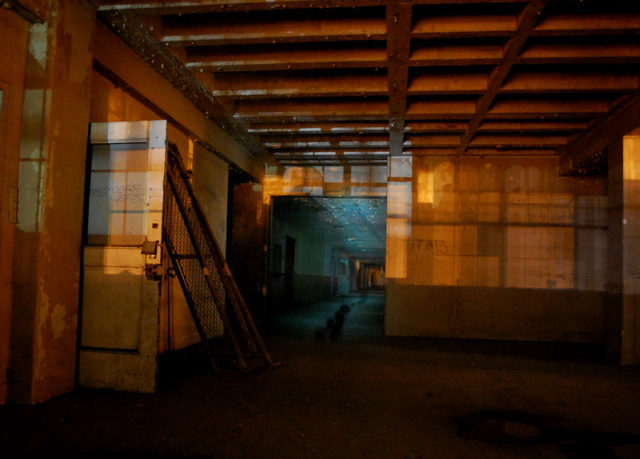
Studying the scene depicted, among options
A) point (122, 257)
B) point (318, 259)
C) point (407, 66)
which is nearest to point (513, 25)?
point (407, 66)

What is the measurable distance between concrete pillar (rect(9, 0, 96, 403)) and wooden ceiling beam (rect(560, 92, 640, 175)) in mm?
7152

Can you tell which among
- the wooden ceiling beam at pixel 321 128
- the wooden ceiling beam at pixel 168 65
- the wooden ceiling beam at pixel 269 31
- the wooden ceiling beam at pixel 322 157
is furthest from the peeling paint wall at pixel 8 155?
the wooden ceiling beam at pixel 322 157

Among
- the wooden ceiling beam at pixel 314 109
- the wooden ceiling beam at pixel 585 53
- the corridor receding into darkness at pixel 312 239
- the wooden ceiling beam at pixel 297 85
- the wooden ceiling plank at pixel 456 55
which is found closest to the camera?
the wooden ceiling beam at pixel 585 53

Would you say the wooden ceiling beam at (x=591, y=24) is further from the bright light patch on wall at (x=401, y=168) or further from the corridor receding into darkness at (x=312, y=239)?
the corridor receding into darkness at (x=312, y=239)

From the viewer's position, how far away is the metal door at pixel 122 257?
4.59 metres

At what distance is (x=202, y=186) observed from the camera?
798 centimetres

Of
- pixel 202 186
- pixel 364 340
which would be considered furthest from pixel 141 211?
pixel 364 340

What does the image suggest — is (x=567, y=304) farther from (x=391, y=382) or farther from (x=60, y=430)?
(x=60, y=430)

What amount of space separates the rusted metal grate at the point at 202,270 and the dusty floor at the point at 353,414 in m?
0.47

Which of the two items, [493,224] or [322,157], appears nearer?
[493,224]

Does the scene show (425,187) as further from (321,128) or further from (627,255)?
(627,255)

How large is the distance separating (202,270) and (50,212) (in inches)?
102

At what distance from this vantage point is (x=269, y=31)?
5.32 meters

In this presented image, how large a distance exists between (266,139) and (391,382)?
5459 millimetres
